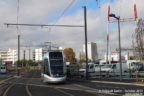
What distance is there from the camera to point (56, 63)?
20.5m

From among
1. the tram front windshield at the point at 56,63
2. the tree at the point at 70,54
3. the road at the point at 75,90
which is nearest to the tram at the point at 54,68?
the tram front windshield at the point at 56,63

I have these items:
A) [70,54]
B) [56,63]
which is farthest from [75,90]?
[70,54]

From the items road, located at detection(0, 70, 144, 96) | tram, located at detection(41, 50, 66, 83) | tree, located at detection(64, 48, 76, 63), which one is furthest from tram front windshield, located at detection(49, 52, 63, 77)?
tree, located at detection(64, 48, 76, 63)

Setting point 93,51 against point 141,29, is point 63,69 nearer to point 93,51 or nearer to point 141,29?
point 141,29

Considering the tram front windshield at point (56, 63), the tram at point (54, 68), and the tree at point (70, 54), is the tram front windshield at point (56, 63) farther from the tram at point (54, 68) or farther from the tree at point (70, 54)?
the tree at point (70, 54)

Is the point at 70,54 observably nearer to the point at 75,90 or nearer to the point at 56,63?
the point at 56,63

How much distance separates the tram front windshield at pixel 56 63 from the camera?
1986 cm

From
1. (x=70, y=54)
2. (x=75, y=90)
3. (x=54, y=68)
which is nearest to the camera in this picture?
(x=75, y=90)

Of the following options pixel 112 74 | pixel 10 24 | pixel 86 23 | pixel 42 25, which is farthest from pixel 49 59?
pixel 112 74

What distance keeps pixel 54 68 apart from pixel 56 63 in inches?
25.6

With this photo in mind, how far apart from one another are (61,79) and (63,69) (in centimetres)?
109

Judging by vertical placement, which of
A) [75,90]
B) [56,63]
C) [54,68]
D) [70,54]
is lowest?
[75,90]

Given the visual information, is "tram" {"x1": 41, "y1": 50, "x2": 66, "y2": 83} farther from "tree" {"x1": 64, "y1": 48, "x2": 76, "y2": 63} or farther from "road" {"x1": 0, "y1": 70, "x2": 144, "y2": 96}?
"tree" {"x1": 64, "y1": 48, "x2": 76, "y2": 63}

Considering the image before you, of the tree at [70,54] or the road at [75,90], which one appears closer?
the road at [75,90]
